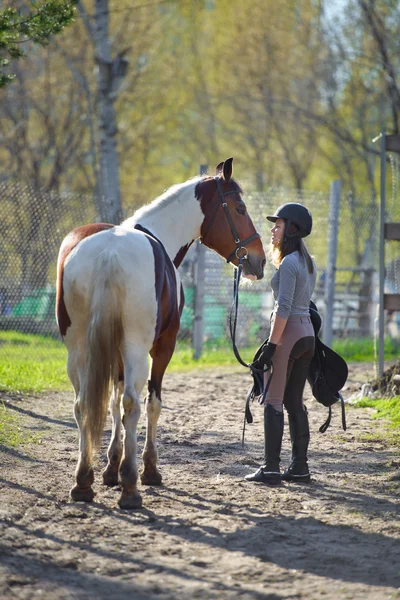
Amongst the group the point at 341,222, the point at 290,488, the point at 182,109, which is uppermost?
the point at 182,109

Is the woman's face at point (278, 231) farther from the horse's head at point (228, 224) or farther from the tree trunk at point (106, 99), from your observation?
the tree trunk at point (106, 99)

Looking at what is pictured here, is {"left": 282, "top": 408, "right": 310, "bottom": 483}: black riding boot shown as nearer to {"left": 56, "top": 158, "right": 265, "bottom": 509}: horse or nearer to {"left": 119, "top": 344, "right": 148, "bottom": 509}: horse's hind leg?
{"left": 56, "top": 158, "right": 265, "bottom": 509}: horse

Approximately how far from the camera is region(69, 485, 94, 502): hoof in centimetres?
466

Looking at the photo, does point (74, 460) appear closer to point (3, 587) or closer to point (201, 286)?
point (3, 587)

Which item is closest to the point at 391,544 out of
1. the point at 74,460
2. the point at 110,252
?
the point at 110,252

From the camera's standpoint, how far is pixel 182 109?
25.5 m

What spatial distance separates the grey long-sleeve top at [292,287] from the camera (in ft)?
17.1

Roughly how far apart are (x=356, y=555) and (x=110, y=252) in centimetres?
208

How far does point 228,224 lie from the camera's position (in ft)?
19.2

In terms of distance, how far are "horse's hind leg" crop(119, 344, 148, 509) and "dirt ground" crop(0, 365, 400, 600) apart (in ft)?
0.32

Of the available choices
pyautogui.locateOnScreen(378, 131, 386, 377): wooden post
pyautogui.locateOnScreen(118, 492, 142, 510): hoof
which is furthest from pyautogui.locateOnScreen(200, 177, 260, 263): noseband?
pyautogui.locateOnScreen(378, 131, 386, 377): wooden post

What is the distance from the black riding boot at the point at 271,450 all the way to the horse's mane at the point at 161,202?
5.08 ft

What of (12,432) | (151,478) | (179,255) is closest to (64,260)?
(179,255)

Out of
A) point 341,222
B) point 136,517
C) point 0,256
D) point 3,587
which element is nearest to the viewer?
point 3,587
